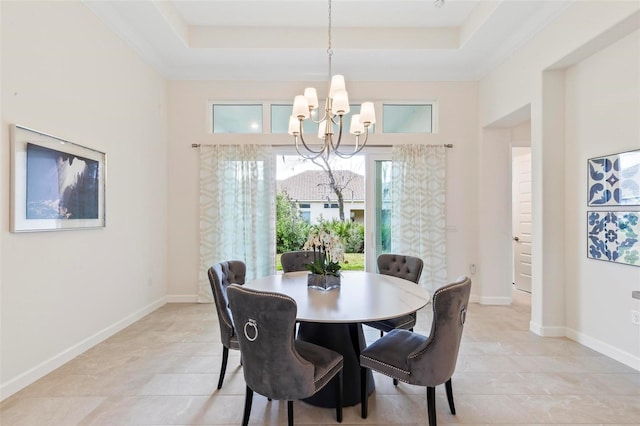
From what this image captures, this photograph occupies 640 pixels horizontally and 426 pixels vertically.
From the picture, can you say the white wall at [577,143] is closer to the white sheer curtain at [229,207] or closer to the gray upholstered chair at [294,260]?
the gray upholstered chair at [294,260]

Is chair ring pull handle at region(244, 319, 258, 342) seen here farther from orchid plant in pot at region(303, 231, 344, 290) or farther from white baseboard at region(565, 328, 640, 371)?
white baseboard at region(565, 328, 640, 371)

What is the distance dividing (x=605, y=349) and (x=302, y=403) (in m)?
2.78

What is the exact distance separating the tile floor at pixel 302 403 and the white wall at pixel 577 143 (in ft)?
1.04

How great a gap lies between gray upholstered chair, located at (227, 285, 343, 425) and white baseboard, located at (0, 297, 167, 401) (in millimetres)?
1848

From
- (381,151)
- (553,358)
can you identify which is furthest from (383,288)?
(381,151)

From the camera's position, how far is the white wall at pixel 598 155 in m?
2.55

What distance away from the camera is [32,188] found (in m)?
2.31

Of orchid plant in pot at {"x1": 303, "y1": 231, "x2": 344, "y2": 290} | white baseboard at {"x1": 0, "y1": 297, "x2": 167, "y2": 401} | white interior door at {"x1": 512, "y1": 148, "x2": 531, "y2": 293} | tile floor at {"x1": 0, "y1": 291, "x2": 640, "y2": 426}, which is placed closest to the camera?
tile floor at {"x1": 0, "y1": 291, "x2": 640, "y2": 426}

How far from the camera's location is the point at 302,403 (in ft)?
6.72

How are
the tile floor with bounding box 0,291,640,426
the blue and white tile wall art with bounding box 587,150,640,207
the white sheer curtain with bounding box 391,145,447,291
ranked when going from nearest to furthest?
1. the tile floor with bounding box 0,291,640,426
2. the blue and white tile wall art with bounding box 587,150,640,207
3. the white sheer curtain with bounding box 391,145,447,291

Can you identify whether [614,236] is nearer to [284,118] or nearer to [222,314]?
[222,314]

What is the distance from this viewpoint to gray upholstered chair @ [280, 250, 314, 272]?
3197mm

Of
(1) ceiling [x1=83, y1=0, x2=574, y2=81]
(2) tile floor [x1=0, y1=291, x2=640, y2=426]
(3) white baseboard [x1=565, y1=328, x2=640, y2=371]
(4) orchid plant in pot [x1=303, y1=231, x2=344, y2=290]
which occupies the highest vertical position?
(1) ceiling [x1=83, y1=0, x2=574, y2=81]

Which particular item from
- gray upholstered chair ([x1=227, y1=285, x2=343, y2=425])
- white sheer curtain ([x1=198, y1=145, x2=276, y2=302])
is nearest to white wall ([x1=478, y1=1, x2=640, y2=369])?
gray upholstered chair ([x1=227, y1=285, x2=343, y2=425])
